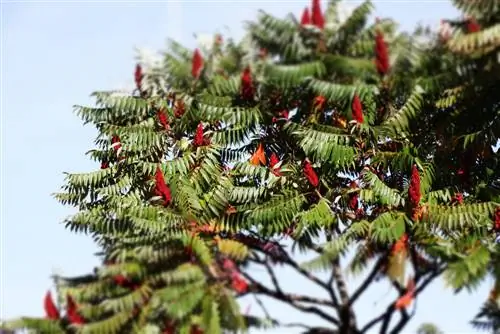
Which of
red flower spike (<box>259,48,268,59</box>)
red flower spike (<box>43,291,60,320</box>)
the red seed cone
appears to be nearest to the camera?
red flower spike (<box>43,291,60,320</box>)

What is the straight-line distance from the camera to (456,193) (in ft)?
59.2

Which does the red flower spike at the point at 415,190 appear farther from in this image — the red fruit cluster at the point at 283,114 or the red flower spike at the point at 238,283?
the red flower spike at the point at 238,283

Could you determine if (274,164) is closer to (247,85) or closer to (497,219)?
(247,85)

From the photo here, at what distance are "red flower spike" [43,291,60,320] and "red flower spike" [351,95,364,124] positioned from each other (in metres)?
7.40

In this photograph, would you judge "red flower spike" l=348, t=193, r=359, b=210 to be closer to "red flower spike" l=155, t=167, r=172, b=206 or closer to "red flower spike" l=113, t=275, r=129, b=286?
"red flower spike" l=155, t=167, r=172, b=206

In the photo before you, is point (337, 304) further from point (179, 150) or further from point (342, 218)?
point (179, 150)

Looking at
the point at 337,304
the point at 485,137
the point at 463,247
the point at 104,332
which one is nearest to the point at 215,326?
the point at 104,332

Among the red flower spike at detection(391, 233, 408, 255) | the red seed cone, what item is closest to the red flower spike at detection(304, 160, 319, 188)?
the red flower spike at detection(391, 233, 408, 255)

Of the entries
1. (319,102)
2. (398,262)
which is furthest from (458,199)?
(319,102)

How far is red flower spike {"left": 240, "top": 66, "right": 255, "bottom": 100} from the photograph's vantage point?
1628 centimetres

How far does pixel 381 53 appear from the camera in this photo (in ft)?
49.6

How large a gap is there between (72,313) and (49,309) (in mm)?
463

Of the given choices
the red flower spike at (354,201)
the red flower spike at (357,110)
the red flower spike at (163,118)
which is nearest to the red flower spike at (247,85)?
the red flower spike at (357,110)

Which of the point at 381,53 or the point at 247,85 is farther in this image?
the point at 247,85
